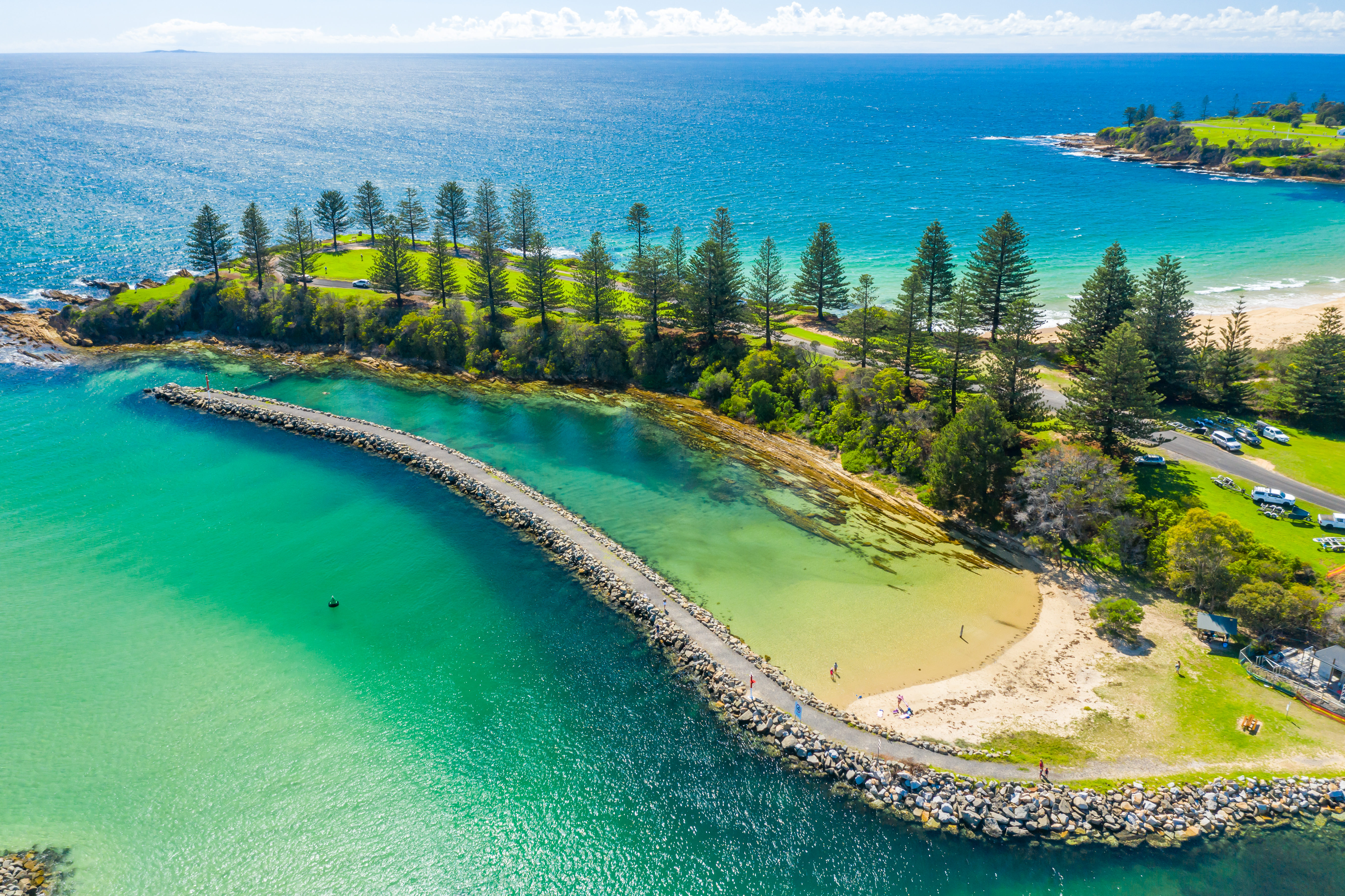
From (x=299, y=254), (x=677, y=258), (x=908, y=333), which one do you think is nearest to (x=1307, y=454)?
(x=908, y=333)

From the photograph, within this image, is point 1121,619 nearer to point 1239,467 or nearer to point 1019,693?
point 1019,693

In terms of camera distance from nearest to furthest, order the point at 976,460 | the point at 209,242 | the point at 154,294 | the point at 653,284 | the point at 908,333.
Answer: the point at 976,460 → the point at 908,333 → the point at 653,284 → the point at 209,242 → the point at 154,294

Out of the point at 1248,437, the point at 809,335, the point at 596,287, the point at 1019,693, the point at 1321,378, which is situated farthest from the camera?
the point at 596,287

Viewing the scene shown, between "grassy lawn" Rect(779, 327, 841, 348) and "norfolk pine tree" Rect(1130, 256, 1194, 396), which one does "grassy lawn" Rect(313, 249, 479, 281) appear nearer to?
"grassy lawn" Rect(779, 327, 841, 348)

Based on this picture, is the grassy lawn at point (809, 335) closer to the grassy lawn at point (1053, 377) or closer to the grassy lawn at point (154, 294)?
the grassy lawn at point (1053, 377)

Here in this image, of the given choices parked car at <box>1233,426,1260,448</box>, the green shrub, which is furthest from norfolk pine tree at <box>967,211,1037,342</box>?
the green shrub

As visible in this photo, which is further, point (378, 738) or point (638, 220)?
point (638, 220)

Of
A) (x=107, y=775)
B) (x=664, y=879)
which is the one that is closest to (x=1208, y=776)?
(x=664, y=879)
